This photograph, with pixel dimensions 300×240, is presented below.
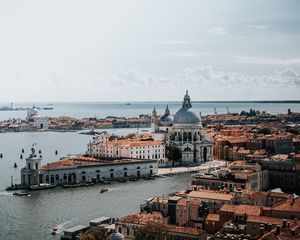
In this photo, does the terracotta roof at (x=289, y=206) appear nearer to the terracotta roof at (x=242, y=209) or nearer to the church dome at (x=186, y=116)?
the terracotta roof at (x=242, y=209)

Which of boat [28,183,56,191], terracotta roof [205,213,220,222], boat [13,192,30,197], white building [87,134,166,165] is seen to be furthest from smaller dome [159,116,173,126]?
terracotta roof [205,213,220,222]

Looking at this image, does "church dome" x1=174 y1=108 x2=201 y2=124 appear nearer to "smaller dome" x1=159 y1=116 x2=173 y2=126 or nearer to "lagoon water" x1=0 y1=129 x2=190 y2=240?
"smaller dome" x1=159 y1=116 x2=173 y2=126

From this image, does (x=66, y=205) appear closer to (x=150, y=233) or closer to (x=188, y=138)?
(x=150, y=233)

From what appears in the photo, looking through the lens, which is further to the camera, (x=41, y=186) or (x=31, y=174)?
(x=31, y=174)

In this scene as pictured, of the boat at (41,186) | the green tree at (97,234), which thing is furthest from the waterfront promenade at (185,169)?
the green tree at (97,234)

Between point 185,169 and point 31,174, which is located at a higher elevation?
point 31,174

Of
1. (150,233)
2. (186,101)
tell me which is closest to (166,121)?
(186,101)

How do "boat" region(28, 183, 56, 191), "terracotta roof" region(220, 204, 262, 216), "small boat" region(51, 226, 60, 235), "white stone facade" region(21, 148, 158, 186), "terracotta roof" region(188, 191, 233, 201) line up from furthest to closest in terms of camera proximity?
"white stone facade" region(21, 148, 158, 186) < "boat" region(28, 183, 56, 191) < "terracotta roof" region(188, 191, 233, 201) < "small boat" region(51, 226, 60, 235) < "terracotta roof" region(220, 204, 262, 216)
